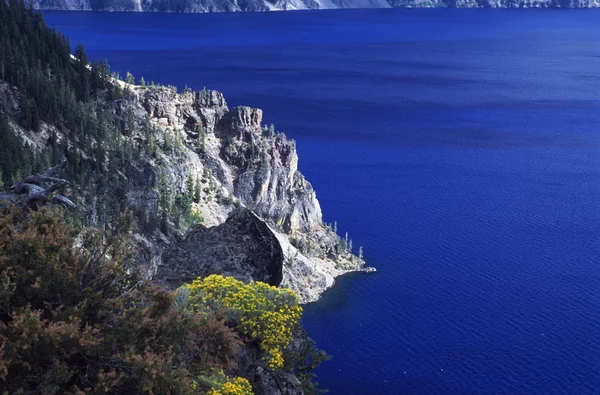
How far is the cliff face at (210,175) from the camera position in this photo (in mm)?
123750

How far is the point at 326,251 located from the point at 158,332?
114645mm

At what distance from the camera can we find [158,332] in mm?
28734

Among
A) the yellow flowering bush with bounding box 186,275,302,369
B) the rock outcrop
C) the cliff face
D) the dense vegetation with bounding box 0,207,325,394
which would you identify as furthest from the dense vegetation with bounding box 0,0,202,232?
the dense vegetation with bounding box 0,207,325,394

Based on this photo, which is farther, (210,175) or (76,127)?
(210,175)

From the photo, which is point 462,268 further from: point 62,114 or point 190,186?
point 62,114

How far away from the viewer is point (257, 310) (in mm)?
35344

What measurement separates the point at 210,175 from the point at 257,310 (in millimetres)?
108024

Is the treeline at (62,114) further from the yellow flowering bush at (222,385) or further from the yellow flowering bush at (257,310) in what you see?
the yellow flowering bush at (222,385)

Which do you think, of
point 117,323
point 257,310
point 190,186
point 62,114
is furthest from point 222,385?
point 62,114

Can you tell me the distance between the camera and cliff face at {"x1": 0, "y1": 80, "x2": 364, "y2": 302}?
123750 millimetres

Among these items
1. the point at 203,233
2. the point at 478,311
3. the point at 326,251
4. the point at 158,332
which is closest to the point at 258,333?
the point at 158,332

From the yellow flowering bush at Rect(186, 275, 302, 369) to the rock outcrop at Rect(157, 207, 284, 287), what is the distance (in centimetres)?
528

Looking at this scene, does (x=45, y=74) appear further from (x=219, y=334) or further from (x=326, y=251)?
(x=219, y=334)

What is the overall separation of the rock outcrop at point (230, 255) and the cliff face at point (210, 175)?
56404 mm
